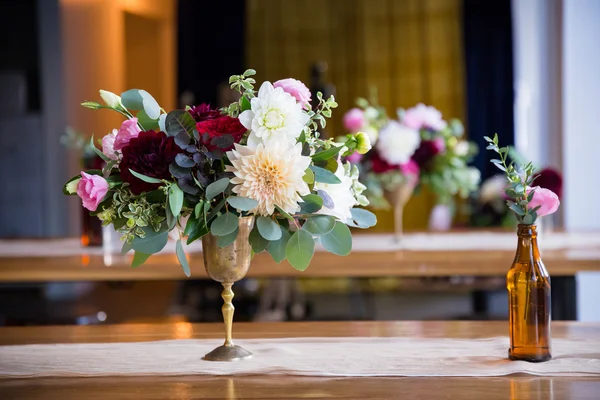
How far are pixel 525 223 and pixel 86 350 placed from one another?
2.65 feet

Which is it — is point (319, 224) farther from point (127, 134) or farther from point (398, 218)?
point (398, 218)

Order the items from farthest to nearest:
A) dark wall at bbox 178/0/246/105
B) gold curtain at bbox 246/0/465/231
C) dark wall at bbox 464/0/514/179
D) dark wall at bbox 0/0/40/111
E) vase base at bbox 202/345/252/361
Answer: dark wall at bbox 178/0/246/105, gold curtain at bbox 246/0/465/231, dark wall at bbox 0/0/40/111, dark wall at bbox 464/0/514/179, vase base at bbox 202/345/252/361

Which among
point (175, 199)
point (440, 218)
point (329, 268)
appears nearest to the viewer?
point (175, 199)

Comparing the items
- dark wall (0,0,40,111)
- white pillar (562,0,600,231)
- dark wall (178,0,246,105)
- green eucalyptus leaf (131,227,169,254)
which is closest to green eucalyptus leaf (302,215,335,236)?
green eucalyptus leaf (131,227,169,254)

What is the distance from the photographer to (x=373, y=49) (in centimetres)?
620

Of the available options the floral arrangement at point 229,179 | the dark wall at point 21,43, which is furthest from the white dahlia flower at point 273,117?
the dark wall at point 21,43

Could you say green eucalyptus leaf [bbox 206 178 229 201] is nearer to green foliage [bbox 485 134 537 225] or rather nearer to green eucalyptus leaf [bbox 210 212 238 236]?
green eucalyptus leaf [bbox 210 212 238 236]

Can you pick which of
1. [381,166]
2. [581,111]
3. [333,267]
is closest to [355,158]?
[381,166]

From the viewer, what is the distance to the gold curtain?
5.93 metres

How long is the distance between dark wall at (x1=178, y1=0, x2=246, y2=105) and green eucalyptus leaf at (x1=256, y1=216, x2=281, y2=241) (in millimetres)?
5039

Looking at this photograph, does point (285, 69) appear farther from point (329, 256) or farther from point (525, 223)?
point (525, 223)

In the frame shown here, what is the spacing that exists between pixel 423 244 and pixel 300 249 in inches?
69.2

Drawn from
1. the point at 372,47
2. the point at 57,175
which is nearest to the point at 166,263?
the point at 57,175

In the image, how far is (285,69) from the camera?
644 centimetres
